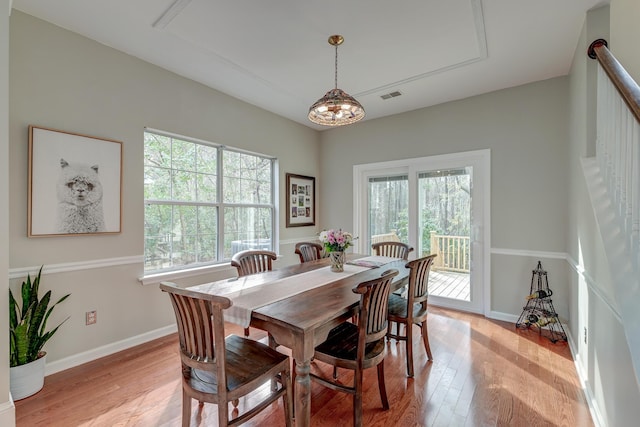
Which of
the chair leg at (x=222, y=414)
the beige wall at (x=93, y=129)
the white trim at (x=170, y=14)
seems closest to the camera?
the chair leg at (x=222, y=414)

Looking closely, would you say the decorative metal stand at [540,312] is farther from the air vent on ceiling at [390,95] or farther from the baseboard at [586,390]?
the air vent on ceiling at [390,95]

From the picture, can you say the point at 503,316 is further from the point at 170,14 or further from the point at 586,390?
the point at 170,14

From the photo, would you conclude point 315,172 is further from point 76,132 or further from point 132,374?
point 132,374

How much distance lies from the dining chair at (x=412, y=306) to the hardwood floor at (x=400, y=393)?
0.28 metres

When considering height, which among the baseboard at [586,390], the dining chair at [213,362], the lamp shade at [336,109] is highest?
the lamp shade at [336,109]

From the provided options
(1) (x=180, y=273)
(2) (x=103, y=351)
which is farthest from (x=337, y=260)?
(2) (x=103, y=351)

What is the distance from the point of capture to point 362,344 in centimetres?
169

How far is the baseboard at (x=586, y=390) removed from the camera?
1.74 m

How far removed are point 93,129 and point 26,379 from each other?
1.94 meters

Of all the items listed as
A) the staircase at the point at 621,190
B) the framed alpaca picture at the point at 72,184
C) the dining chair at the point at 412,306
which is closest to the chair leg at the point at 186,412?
the dining chair at the point at 412,306

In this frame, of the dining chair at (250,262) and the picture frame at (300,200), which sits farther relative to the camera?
the picture frame at (300,200)

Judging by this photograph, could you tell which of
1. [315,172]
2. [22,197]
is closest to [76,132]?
[22,197]

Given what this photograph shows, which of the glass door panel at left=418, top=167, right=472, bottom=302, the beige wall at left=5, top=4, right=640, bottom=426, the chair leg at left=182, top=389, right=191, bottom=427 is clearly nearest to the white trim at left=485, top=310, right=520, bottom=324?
the beige wall at left=5, top=4, right=640, bottom=426

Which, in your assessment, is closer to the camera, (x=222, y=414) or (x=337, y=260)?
(x=222, y=414)
